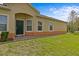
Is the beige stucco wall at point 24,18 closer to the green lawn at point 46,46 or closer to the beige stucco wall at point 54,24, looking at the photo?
the beige stucco wall at point 54,24

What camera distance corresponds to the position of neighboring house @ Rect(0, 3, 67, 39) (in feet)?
41.3

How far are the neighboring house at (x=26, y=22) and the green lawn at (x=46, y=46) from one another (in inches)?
13.0

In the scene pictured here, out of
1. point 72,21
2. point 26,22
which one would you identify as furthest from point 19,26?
point 72,21

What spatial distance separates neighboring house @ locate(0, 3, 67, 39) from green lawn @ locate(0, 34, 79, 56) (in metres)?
0.33

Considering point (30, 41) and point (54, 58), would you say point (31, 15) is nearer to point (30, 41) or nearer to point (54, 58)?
point (30, 41)

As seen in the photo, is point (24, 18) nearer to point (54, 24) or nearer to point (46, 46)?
point (54, 24)

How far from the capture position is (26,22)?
13.0m

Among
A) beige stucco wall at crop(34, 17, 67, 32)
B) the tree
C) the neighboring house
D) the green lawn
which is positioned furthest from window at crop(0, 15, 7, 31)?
the tree

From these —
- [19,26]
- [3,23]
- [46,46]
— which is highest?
[3,23]

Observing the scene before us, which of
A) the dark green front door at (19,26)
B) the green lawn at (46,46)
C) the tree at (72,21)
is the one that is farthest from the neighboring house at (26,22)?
the green lawn at (46,46)

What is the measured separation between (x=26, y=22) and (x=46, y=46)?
1270 millimetres

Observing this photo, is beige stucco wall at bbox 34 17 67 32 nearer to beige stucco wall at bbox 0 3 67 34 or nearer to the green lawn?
beige stucco wall at bbox 0 3 67 34

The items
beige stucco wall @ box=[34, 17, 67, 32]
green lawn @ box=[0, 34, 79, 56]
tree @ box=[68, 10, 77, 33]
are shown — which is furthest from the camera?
beige stucco wall @ box=[34, 17, 67, 32]

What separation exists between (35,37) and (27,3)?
4.47ft
